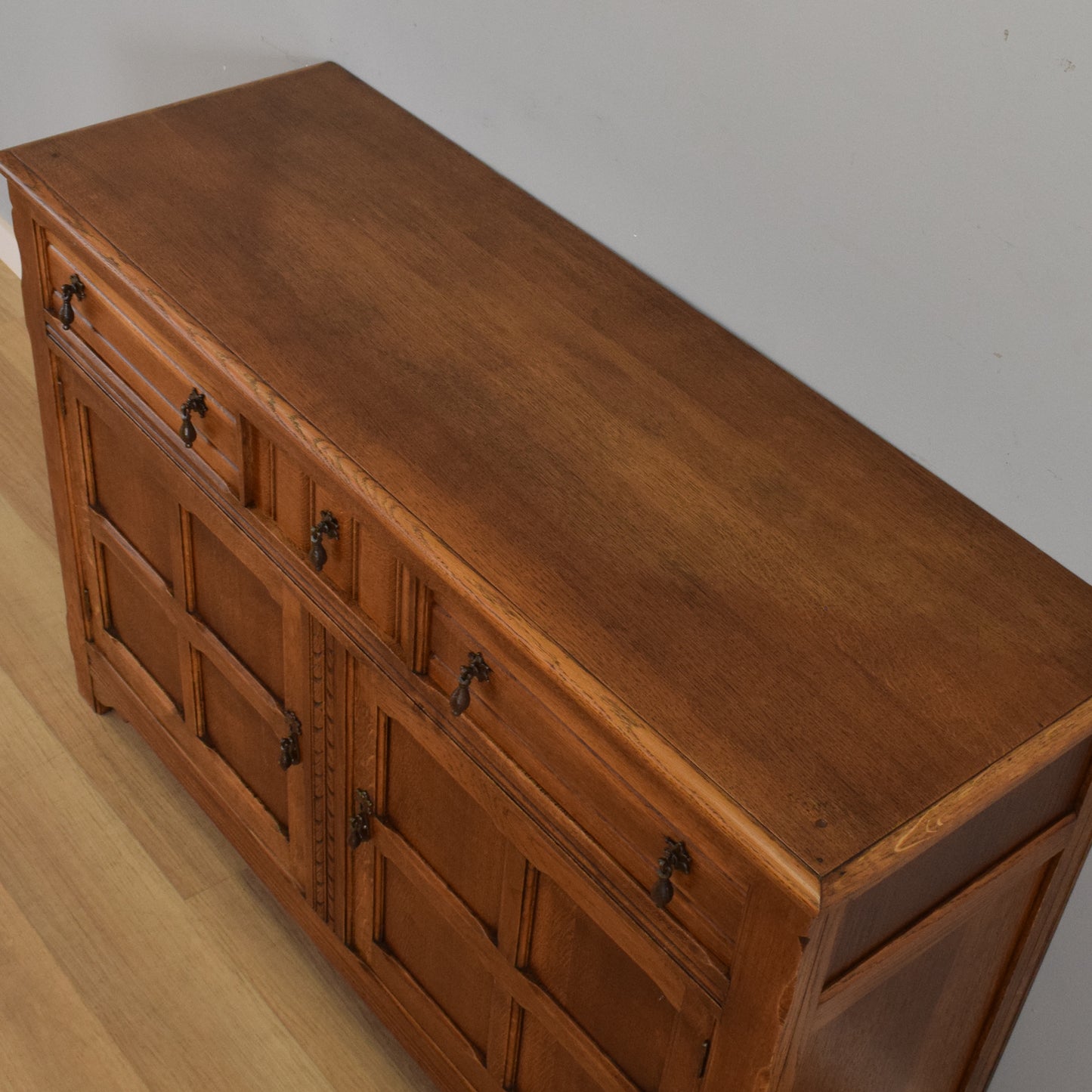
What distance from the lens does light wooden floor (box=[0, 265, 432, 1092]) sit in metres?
1.78

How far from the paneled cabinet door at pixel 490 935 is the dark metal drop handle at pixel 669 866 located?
9cm

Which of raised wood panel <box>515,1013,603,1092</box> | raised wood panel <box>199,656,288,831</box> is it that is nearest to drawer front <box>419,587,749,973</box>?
raised wood panel <box>515,1013,603,1092</box>

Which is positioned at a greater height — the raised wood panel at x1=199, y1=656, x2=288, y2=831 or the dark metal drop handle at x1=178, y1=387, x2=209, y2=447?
the dark metal drop handle at x1=178, y1=387, x2=209, y2=447

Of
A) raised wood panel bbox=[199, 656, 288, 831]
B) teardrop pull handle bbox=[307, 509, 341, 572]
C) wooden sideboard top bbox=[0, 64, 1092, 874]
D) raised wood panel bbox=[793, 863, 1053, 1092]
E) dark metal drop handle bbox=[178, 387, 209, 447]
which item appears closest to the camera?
wooden sideboard top bbox=[0, 64, 1092, 874]

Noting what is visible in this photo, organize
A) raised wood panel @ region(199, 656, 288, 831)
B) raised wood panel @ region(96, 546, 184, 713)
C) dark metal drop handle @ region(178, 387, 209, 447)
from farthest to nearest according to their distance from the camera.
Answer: raised wood panel @ region(96, 546, 184, 713)
raised wood panel @ region(199, 656, 288, 831)
dark metal drop handle @ region(178, 387, 209, 447)

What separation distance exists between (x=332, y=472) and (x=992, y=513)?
606mm

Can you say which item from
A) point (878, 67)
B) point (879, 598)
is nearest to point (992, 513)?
point (879, 598)

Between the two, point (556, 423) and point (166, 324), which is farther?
point (166, 324)

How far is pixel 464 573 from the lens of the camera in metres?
1.17

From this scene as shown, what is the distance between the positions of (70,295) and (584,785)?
0.88 m

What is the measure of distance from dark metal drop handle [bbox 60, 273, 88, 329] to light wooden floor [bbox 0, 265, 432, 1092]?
2.54 feet

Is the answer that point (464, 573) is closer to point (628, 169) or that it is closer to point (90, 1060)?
point (628, 169)

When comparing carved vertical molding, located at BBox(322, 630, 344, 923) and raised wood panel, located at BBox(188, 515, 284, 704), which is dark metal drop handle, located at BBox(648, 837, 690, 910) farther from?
raised wood panel, located at BBox(188, 515, 284, 704)

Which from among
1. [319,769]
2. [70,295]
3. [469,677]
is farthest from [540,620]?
[70,295]
